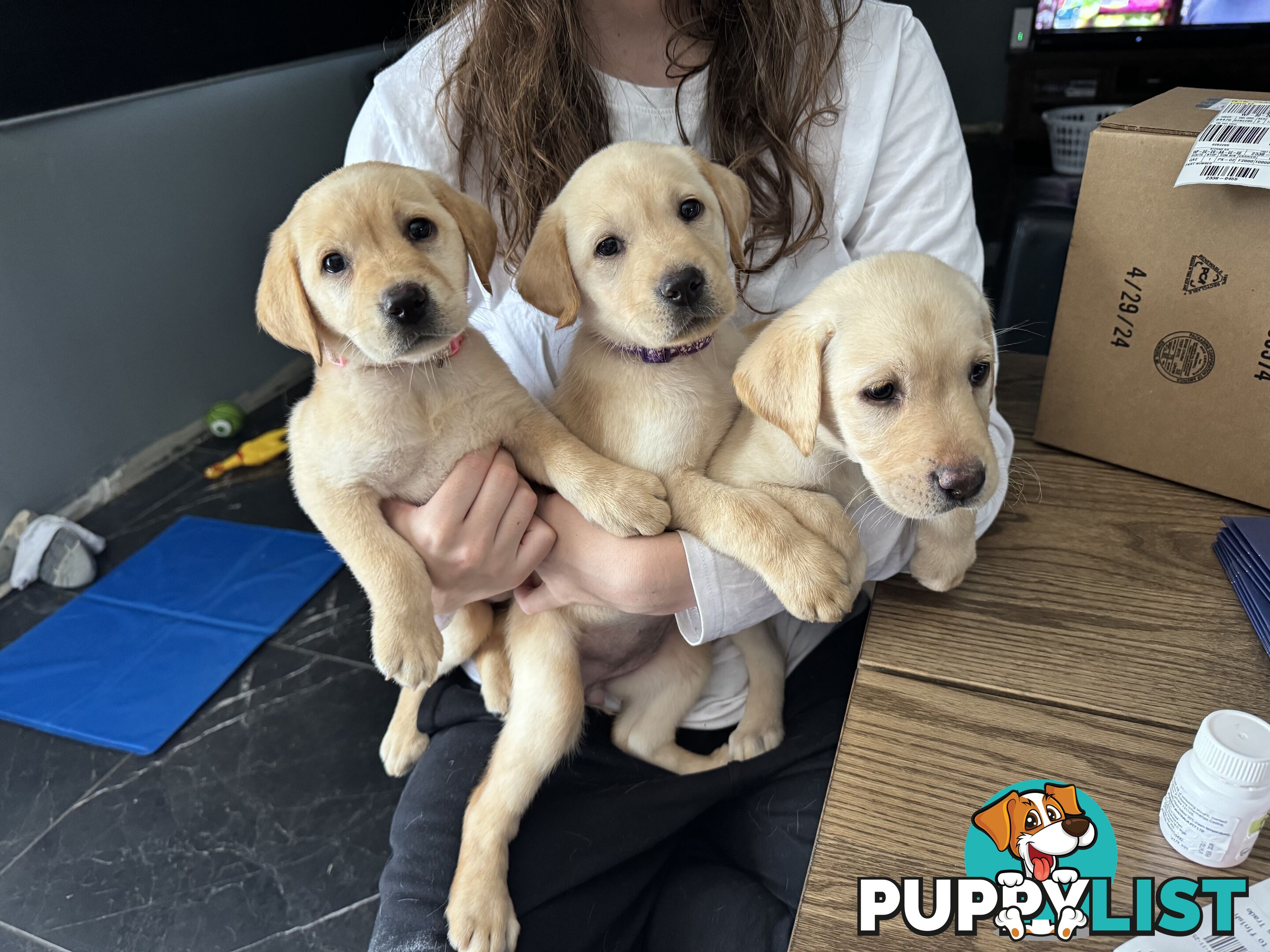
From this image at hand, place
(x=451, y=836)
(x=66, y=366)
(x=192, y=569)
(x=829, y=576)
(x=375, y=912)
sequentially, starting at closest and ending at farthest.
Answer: (x=829, y=576) → (x=451, y=836) → (x=375, y=912) → (x=192, y=569) → (x=66, y=366)

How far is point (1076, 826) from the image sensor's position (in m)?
0.76

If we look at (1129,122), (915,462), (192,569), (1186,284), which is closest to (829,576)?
(915,462)

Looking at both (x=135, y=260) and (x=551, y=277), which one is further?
(x=135, y=260)

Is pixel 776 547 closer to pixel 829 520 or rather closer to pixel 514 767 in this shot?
pixel 829 520

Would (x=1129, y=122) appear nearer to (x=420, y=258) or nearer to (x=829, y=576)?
(x=829, y=576)

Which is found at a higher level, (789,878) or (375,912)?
(789,878)

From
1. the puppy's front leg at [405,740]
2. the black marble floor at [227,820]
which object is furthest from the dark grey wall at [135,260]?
the puppy's front leg at [405,740]

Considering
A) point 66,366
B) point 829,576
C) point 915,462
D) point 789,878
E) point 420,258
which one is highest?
point 420,258

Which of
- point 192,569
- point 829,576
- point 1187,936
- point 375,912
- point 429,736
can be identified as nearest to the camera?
point 1187,936

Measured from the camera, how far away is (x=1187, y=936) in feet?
2.17

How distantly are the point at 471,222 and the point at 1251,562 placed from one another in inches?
43.2

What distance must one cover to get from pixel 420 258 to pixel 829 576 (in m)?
0.69

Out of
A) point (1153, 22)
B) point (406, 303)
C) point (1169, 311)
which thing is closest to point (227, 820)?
point (406, 303)

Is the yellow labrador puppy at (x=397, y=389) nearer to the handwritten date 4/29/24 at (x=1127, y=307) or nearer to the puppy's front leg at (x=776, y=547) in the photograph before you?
the puppy's front leg at (x=776, y=547)
